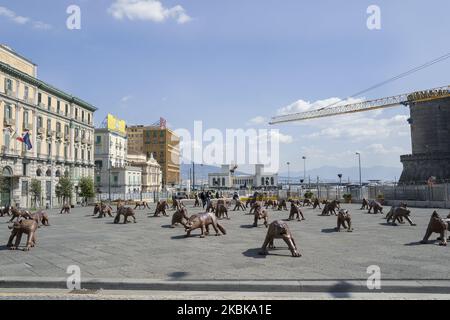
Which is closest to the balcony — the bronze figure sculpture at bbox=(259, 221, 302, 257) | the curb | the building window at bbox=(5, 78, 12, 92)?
the building window at bbox=(5, 78, 12, 92)

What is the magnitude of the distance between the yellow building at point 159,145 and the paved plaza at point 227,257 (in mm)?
126285

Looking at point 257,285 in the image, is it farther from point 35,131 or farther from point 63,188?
point 35,131

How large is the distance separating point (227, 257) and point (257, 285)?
9.66 ft

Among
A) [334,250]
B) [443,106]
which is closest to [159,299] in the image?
[334,250]

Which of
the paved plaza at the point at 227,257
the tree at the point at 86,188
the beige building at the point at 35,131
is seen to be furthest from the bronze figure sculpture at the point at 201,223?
the tree at the point at 86,188

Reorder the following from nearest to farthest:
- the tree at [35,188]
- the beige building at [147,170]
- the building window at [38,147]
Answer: the tree at [35,188] < the building window at [38,147] < the beige building at [147,170]

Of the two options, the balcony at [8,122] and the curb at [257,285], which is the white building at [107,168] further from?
the curb at [257,285]

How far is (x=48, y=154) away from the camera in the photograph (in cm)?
5431

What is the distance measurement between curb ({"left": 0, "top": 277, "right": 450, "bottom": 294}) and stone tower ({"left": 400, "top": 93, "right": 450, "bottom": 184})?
77295 mm

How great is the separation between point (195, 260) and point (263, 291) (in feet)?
9.77

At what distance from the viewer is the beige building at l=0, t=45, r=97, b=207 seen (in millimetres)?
44750

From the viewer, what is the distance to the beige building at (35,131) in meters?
44.8

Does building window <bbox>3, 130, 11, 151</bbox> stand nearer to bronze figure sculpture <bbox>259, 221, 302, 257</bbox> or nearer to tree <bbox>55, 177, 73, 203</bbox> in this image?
tree <bbox>55, 177, 73, 203</bbox>
